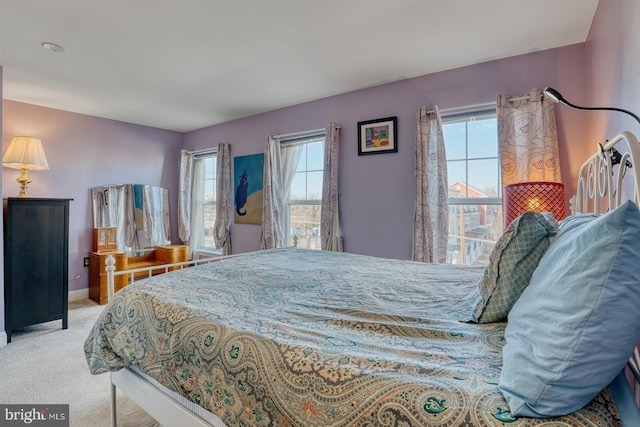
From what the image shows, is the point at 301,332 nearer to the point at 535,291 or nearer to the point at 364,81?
the point at 535,291

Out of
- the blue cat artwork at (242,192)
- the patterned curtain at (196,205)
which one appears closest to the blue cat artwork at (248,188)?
the blue cat artwork at (242,192)

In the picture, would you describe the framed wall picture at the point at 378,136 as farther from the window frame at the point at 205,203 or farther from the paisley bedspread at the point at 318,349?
the window frame at the point at 205,203

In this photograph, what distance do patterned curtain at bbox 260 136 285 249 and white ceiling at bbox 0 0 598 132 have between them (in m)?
0.72

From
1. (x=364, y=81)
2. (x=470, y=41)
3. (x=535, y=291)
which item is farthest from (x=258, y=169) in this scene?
(x=535, y=291)

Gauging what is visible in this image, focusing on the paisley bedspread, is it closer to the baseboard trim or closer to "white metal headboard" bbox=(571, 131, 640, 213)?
"white metal headboard" bbox=(571, 131, 640, 213)

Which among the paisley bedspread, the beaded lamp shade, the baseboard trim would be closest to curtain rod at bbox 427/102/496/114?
the beaded lamp shade

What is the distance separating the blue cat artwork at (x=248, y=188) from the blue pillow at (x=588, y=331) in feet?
11.7

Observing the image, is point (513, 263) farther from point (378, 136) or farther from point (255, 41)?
point (378, 136)

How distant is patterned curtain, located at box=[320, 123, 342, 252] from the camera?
3.28m

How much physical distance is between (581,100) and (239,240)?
3.78 meters

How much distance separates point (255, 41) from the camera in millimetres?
2275

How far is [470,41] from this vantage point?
2.28 metres

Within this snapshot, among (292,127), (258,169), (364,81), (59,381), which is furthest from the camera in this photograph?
(258,169)

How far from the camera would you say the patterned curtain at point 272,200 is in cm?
375
